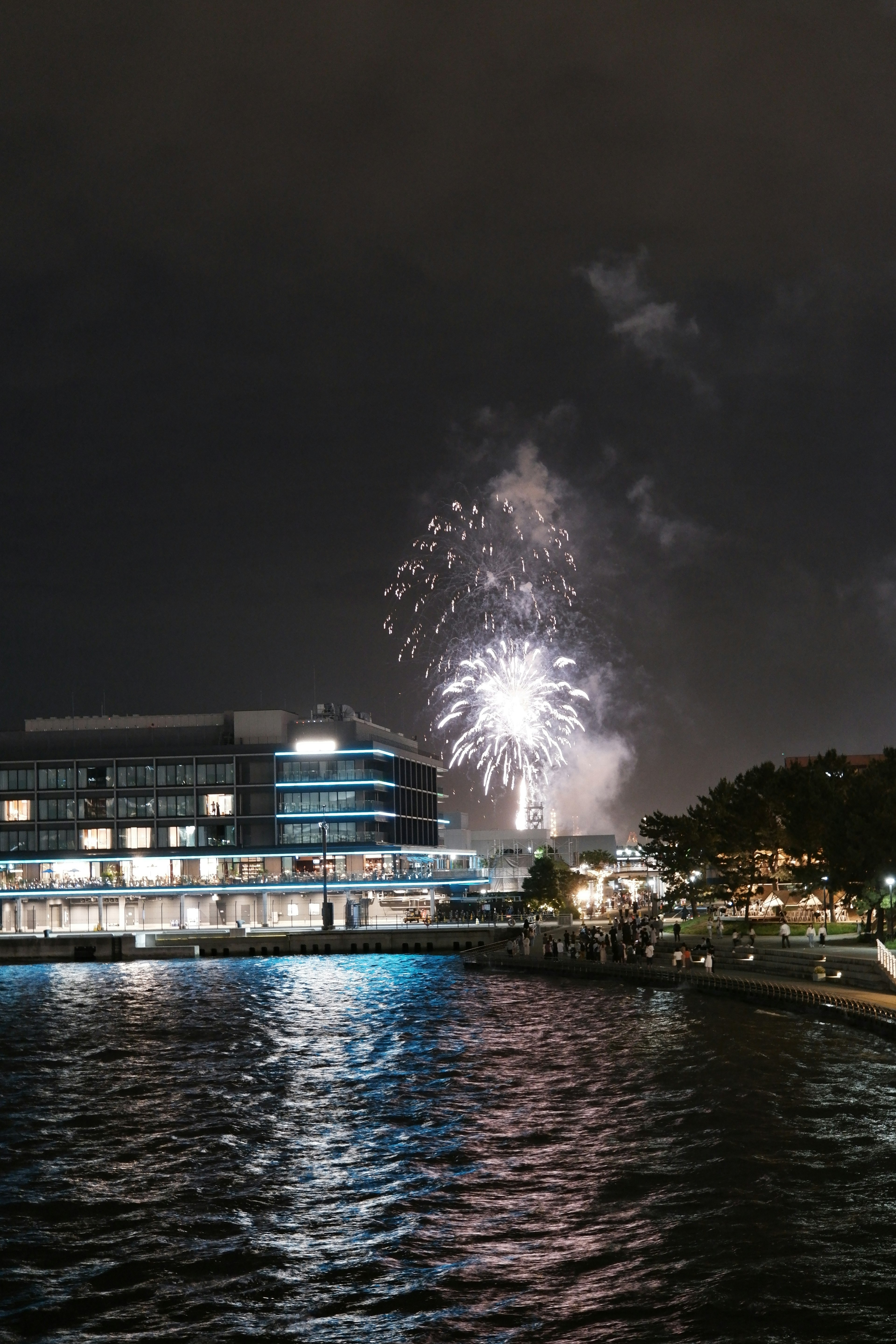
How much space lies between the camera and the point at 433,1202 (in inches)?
1236

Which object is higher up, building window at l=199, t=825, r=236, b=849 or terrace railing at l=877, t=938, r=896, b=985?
building window at l=199, t=825, r=236, b=849

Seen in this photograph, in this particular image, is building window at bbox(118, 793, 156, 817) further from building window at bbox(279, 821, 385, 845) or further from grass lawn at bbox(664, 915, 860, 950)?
grass lawn at bbox(664, 915, 860, 950)

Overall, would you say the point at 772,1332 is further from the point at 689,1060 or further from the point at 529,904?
the point at 529,904

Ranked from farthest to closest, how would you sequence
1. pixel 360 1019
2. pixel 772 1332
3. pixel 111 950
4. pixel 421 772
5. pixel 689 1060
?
pixel 421 772
pixel 111 950
pixel 360 1019
pixel 689 1060
pixel 772 1332

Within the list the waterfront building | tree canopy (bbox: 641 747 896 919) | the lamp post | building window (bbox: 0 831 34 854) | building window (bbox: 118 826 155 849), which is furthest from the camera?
building window (bbox: 0 831 34 854)

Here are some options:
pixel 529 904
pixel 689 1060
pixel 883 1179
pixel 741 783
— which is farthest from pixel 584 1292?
pixel 529 904

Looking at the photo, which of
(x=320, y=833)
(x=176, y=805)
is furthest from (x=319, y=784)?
(x=176, y=805)

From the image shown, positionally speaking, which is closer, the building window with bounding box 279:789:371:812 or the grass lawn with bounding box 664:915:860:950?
the grass lawn with bounding box 664:915:860:950

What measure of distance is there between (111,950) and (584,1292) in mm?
106703

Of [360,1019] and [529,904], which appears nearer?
[360,1019]

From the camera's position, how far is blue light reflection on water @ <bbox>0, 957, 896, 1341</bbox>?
24469 millimetres

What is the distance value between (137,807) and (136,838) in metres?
3.70

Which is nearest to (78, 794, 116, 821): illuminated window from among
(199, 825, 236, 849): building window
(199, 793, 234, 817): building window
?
(199, 793, 234, 817): building window

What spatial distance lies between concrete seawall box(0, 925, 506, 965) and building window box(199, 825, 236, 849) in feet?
111
